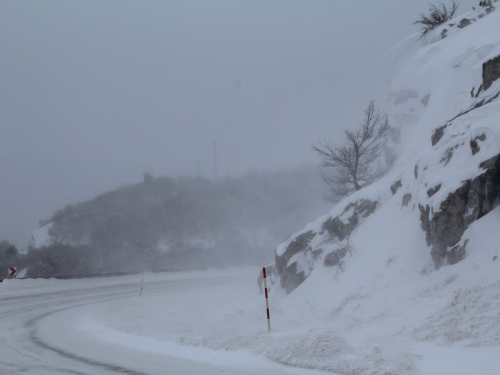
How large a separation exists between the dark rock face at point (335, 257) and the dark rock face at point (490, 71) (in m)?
6.12

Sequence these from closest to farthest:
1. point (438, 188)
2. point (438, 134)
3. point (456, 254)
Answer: point (456, 254) → point (438, 188) → point (438, 134)

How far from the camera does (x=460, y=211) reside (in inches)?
376

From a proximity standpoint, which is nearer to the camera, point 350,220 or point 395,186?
point 395,186

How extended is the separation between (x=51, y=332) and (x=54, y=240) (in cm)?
5513

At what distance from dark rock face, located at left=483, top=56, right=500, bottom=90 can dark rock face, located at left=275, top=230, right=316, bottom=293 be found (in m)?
6.83

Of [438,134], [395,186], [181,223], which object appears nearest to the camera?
[438,134]

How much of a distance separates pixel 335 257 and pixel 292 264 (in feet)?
6.71

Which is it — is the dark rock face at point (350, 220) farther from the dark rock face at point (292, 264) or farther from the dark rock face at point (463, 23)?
the dark rock face at point (463, 23)

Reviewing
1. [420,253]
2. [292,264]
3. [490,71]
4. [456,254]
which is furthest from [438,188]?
[292,264]

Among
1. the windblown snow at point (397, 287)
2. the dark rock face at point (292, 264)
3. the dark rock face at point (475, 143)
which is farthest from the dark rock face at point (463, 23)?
the dark rock face at point (475, 143)

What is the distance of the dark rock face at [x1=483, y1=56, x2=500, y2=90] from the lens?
12320 millimetres

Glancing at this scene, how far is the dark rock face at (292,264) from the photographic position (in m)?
14.7

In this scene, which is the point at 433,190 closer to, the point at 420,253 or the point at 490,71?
the point at 420,253

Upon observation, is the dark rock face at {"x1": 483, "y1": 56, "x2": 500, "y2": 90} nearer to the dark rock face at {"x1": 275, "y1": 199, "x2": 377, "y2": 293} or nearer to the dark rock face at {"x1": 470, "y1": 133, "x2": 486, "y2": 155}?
the dark rock face at {"x1": 470, "y1": 133, "x2": 486, "y2": 155}
